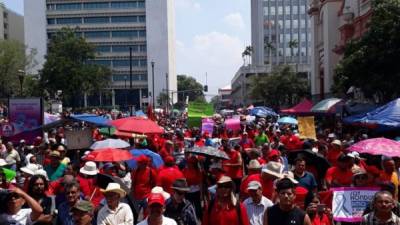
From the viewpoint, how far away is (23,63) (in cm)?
7312

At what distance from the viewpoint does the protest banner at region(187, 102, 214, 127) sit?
83.9 feet

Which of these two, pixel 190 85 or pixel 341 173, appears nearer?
pixel 341 173

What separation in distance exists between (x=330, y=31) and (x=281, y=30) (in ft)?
334

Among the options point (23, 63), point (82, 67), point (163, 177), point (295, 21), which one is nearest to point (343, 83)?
point (163, 177)

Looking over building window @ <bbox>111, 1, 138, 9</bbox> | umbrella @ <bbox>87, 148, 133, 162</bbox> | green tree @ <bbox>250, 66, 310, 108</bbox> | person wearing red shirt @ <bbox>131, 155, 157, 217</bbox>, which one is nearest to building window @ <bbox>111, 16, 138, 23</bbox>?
building window @ <bbox>111, 1, 138, 9</bbox>

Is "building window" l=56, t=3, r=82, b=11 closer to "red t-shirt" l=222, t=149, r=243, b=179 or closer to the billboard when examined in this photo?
the billboard

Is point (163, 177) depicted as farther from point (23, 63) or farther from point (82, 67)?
point (23, 63)

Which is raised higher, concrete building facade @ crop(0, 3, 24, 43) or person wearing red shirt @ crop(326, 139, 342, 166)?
concrete building facade @ crop(0, 3, 24, 43)

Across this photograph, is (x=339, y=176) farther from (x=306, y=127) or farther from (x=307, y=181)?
(x=306, y=127)

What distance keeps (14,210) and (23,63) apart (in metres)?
69.5

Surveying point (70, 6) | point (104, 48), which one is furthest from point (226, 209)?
point (70, 6)

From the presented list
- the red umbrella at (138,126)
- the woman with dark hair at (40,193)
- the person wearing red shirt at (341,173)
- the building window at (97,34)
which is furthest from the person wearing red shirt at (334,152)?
the building window at (97,34)

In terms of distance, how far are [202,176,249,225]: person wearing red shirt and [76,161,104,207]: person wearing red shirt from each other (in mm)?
2157

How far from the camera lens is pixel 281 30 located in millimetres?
154625
